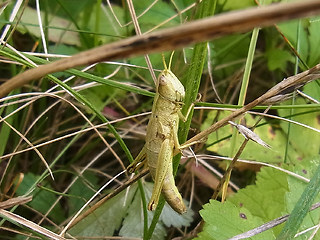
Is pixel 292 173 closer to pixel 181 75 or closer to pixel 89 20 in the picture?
pixel 181 75

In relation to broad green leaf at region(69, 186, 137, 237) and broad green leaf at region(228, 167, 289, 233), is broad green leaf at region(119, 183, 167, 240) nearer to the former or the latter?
broad green leaf at region(69, 186, 137, 237)

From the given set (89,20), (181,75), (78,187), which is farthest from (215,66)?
(78,187)

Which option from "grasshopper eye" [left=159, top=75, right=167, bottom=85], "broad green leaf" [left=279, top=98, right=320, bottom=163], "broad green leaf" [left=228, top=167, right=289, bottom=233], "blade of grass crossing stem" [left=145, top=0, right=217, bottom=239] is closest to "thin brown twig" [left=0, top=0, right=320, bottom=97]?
"blade of grass crossing stem" [left=145, top=0, right=217, bottom=239]

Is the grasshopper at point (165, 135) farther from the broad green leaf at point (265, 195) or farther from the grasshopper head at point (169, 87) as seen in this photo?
the broad green leaf at point (265, 195)

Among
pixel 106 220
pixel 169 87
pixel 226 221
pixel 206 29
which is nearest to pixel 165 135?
pixel 169 87

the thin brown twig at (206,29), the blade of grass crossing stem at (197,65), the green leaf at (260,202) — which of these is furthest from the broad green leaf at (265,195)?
the thin brown twig at (206,29)

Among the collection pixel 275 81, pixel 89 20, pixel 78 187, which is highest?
pixel 89 20

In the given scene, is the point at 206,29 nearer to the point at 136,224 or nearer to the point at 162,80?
the point at 162,80
